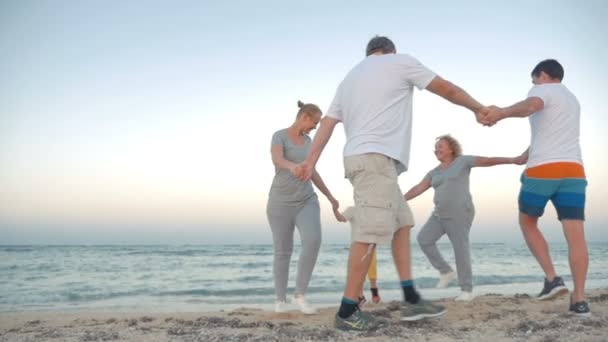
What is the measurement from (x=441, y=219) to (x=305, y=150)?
1.82 m

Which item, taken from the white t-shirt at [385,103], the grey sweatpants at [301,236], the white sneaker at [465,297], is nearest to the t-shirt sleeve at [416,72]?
the white t-shirt at [385,103]

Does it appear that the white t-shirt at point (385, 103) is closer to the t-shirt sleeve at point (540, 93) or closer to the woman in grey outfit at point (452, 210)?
the t-shirt sleeve at point (540, 93)

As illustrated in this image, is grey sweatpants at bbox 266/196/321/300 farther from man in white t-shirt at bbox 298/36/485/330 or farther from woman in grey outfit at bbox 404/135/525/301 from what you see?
woman in grey outfit at bbox 404/135/525/301

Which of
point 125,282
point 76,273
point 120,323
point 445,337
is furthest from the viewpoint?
point 76,273

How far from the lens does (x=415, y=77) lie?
3527 mm

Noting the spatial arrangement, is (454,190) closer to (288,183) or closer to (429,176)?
(429,176)

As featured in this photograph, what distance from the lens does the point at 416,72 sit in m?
3.51

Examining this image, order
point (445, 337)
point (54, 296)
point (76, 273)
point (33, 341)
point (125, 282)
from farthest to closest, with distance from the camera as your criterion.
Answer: point (76, 273)
point (125, 282)
point (54, 296)
point (33, 341)
point (445, 337)

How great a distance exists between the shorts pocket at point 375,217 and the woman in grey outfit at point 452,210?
7.26 feet

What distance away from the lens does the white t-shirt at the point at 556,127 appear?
4223mm

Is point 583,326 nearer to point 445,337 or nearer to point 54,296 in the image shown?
point 445,337

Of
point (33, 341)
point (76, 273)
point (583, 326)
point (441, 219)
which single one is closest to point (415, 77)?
point (583, 326)

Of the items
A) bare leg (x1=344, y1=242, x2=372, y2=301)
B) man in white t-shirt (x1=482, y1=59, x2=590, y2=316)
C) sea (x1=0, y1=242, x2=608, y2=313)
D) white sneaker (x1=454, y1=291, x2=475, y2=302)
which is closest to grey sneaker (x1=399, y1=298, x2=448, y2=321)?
bare leg (x1=344, y1=242, x2=372, y2=301)

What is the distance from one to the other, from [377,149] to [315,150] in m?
0.48
